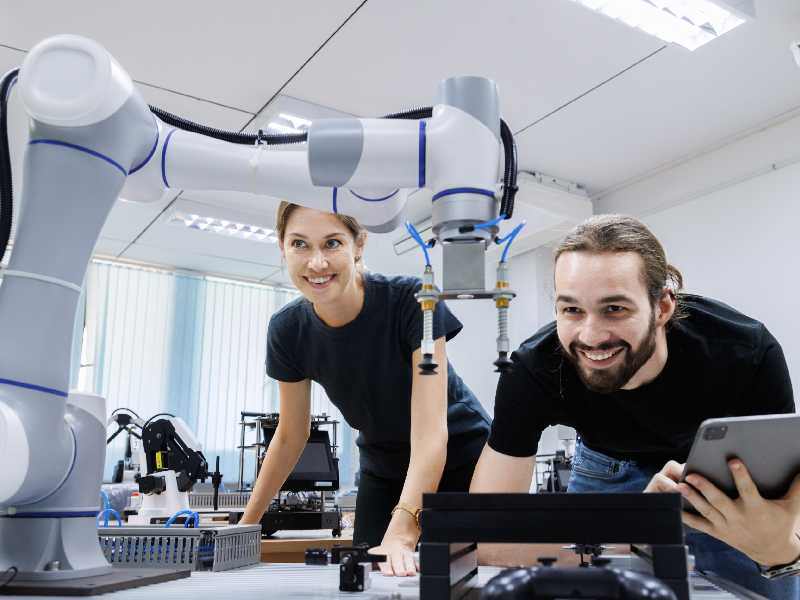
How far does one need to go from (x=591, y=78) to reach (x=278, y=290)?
4.12m

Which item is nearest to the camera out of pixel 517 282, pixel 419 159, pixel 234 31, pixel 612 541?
pixel 612 541

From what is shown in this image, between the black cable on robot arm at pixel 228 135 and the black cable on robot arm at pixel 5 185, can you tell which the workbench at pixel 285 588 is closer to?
the black cable on robot arm at pixel 5 185

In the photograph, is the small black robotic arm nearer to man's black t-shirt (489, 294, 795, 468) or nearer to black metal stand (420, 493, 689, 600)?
man's black t-shirt (489, 294, 795, 468)

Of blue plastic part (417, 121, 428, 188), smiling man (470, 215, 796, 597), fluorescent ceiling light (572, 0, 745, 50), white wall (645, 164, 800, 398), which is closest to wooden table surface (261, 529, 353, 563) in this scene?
smiling man (470, 215, 796, 597)

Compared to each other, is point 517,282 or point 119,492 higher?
point 517,282

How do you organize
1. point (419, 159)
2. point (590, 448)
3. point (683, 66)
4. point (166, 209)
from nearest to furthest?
point (419, 159), point (590, 448), point (683, 66), point (166, 209)

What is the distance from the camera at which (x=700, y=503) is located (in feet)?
2.88

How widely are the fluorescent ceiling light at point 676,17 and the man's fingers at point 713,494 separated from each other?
2303 mm

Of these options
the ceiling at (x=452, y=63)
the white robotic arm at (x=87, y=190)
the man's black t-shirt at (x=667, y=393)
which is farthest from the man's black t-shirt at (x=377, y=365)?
the ceiling at (x=452, y=63)

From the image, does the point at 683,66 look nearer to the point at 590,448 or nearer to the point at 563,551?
the point at 590,448

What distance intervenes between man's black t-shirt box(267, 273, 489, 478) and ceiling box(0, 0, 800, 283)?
1.08 m

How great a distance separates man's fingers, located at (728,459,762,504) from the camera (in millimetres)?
800

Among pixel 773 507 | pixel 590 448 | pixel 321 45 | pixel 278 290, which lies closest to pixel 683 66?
pixel 321 45

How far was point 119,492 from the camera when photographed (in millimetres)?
3195
